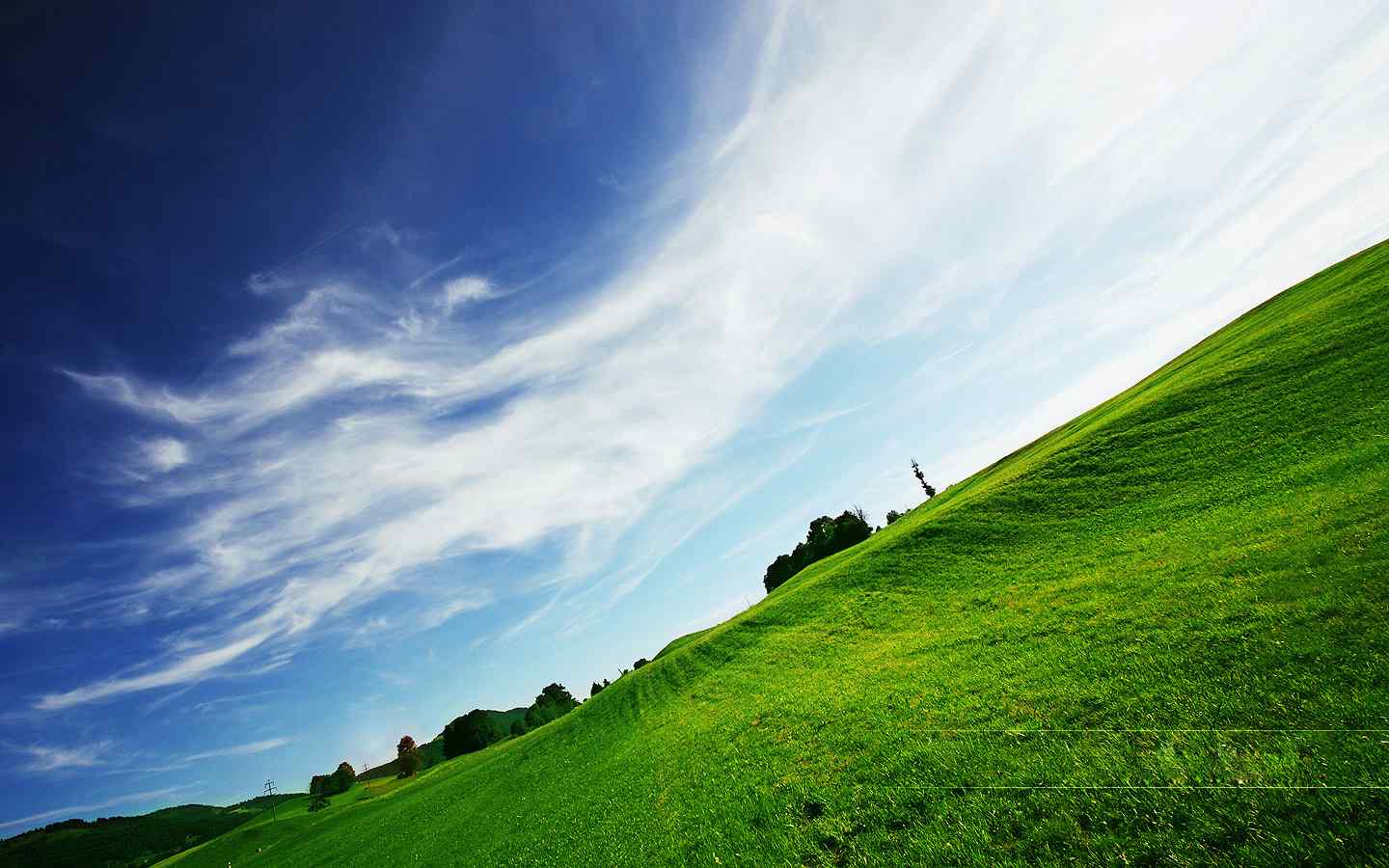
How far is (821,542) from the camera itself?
108438 millimetres

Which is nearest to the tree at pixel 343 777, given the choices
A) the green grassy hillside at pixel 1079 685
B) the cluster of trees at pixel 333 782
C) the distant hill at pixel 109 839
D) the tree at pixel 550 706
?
the cluster of trees at pixel 333 782

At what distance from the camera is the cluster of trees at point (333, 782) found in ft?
433

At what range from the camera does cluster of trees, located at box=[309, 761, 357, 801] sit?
13212cm

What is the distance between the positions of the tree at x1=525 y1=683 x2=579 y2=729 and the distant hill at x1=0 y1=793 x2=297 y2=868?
77.2m

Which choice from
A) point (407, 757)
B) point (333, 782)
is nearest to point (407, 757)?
point (407, 757)

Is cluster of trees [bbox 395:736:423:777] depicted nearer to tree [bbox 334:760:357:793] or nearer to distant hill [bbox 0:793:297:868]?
tree [bbox 334:760:357:793]

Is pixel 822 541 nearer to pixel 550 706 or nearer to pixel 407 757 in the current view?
pixel 550 706

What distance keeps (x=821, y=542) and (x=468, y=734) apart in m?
97.9

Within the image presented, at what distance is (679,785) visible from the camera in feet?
75.7

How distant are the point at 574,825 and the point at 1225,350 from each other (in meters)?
60.1

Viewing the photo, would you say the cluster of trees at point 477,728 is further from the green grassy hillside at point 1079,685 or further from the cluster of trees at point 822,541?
the green grassy hillside at point 1079,685

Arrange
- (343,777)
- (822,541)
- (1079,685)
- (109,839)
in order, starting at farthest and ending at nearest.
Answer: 1. (109,839)
2. (343,777)
3. (822,541)
4. (1079,685)

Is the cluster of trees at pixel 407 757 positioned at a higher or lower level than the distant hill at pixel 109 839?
lower

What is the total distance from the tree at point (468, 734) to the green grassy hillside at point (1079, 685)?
92853 mm
